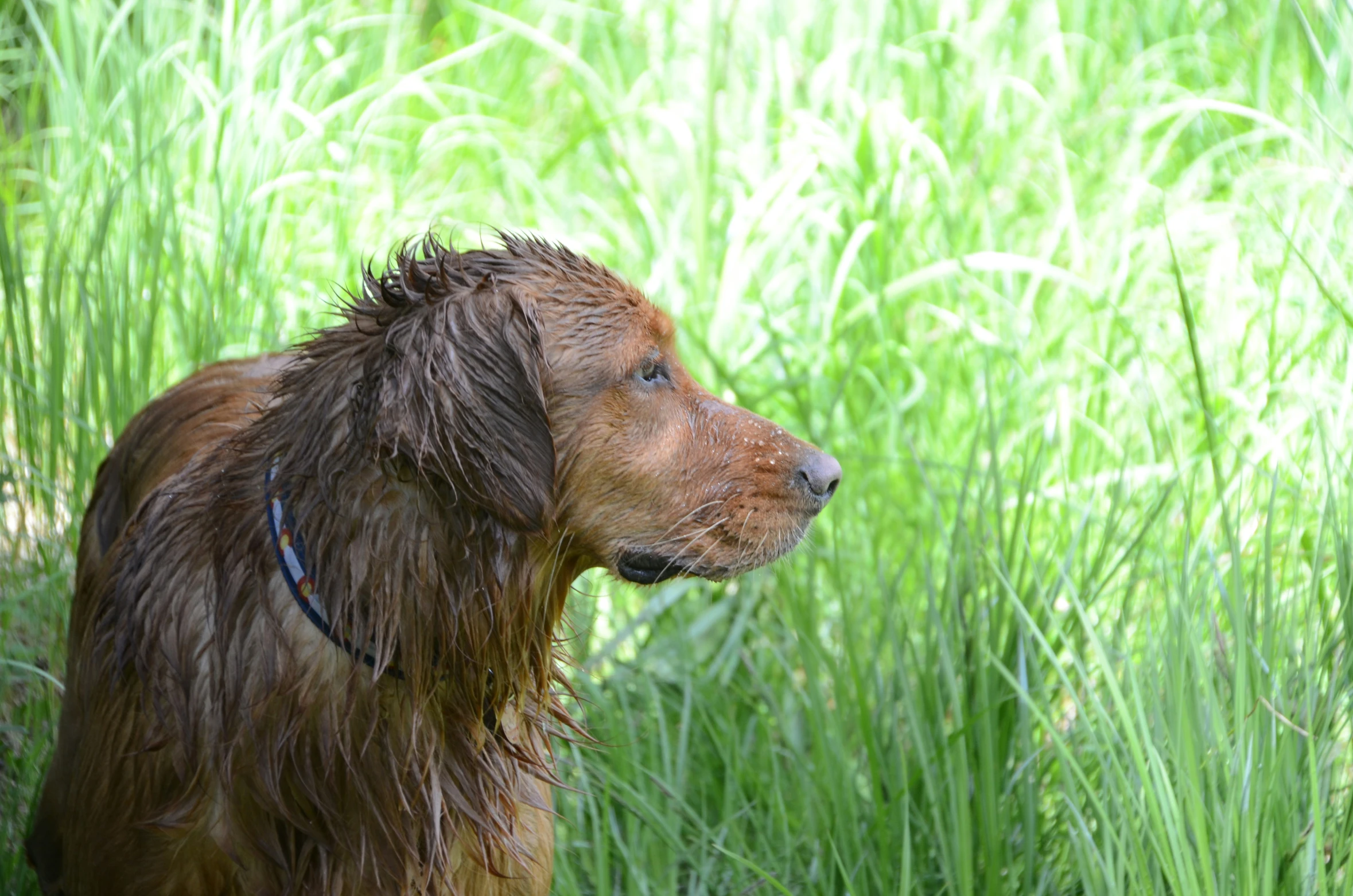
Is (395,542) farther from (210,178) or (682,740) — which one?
(210,178)

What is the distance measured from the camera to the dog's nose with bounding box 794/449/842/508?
81.6 inches

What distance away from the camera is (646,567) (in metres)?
2.01

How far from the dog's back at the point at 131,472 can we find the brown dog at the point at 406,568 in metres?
0.28

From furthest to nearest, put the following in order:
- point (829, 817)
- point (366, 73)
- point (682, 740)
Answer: point (366, 73)
point (682, 740)
point (829, 817)

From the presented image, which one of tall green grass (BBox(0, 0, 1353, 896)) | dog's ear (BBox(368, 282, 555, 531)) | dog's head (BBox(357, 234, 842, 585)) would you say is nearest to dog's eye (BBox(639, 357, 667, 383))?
dog's head (BBox(357, 234, 842, 585))

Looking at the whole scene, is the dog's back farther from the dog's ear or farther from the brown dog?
the dog's ear

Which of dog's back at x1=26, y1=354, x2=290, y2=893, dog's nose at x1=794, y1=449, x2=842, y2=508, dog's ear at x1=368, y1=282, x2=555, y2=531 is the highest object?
dog's ear at x1=368, y1=282, x2=555, y2=531

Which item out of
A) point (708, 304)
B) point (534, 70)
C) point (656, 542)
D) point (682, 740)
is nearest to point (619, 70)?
point (534, 70)

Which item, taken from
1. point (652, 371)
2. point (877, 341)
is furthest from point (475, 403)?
point (877, 341)

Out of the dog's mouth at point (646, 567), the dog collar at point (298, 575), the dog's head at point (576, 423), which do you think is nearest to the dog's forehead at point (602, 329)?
the dog's head at point (576, 423)

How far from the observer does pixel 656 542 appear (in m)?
1.97

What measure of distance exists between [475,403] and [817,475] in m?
0.60

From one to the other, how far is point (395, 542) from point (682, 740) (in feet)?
3.69

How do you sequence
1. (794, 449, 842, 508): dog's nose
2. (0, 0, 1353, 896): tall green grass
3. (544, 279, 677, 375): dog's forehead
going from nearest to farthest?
1. (544, 279, 677, 375): dog's forehead
2. (794, 449, 842, 508): dog's nose
3. (0, 0, 1353, 896): tall green grass
